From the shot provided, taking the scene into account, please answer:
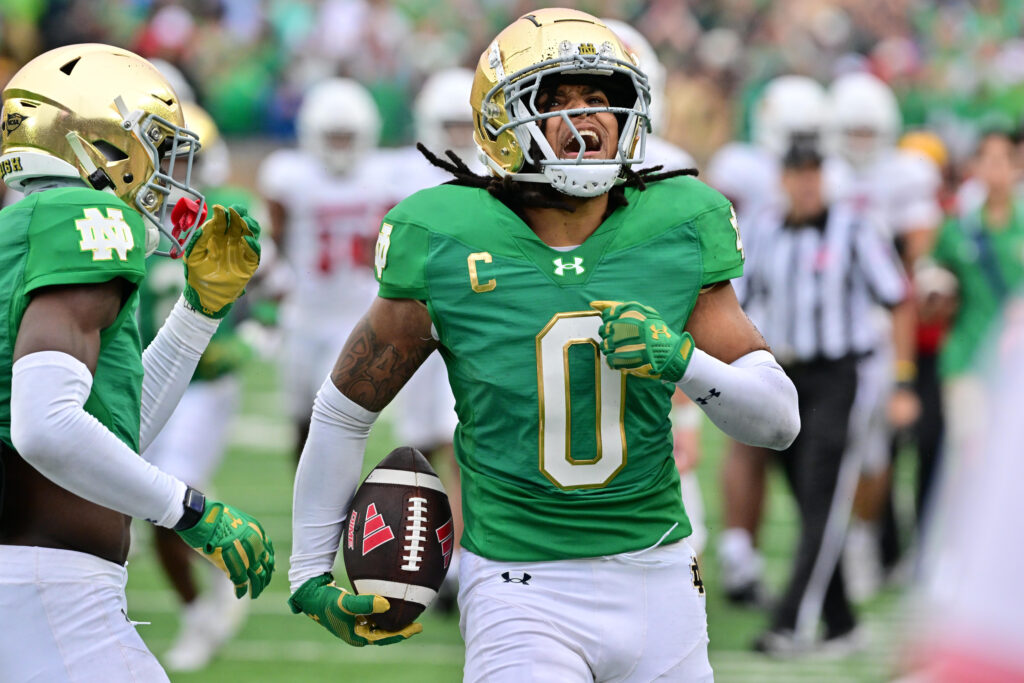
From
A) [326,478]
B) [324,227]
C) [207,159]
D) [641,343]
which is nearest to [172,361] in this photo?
[326,478]

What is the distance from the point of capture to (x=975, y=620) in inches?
64.7

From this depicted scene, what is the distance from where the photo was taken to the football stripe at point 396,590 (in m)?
3.17

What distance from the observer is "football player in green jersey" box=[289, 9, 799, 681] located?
120 inches

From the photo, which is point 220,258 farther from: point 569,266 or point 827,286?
point 827,286

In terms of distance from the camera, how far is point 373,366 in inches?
127

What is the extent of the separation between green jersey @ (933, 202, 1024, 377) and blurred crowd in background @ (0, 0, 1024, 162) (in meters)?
7.31

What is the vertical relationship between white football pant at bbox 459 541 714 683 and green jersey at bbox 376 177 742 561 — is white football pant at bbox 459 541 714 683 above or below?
below

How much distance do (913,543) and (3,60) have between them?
9.60 meters

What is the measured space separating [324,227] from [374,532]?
5255 mm

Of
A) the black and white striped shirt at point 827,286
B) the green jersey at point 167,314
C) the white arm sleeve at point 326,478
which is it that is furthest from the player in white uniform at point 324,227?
the white arm sleeve at point 326,478

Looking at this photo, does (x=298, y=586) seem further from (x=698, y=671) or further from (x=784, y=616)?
(x=784, y=616)

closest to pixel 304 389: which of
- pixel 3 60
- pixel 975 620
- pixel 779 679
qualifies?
pixel 779 679

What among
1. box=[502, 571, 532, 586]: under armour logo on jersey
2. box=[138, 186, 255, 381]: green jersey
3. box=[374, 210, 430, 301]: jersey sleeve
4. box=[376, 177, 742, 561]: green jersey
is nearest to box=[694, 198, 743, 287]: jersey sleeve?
box=[376, 177, 742, 561]: green jersey

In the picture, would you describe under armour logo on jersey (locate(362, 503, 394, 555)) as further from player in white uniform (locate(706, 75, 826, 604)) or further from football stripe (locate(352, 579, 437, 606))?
player in white uniform (locate(706, 75, 826, 604))
